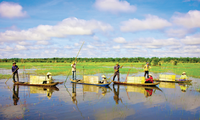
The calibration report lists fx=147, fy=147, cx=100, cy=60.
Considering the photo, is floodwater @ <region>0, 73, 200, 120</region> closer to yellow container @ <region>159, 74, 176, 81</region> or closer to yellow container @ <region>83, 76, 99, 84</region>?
yellow container @ <region>83, 76, 99, 84</region>

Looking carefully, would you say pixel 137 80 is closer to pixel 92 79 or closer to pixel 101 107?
pixel 92 79

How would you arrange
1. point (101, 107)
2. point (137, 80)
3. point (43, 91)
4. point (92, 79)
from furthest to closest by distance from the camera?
point (92, 79) → point (137, 80) → point (43, 91) → point (101, 107)

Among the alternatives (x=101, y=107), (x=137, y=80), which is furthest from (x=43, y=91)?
(x=137, y=80)

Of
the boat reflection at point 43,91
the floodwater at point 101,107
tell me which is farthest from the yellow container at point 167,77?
the boat reflection at point 43,91

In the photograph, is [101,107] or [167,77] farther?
[167,77]

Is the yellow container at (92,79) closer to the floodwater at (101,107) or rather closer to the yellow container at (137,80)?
the yellow container at (137,80)

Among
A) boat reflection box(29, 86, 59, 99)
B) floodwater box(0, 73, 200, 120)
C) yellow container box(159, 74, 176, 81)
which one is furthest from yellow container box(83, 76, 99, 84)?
yellow container box(159, 74, 176, 81)

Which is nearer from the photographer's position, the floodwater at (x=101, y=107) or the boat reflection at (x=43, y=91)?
the floodwater at (x=101, y=107)

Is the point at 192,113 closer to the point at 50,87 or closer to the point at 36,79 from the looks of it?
→ the point at 50,87

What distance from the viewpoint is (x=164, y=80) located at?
15656mm

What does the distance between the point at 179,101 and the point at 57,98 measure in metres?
7.43

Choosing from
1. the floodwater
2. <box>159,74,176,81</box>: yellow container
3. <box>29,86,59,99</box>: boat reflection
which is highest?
<box>159,74,176,81</box>: yellow container

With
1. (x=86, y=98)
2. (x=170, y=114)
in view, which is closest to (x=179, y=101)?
(x=170, y=114)

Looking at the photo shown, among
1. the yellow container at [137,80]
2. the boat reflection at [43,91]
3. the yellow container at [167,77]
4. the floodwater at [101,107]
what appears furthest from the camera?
the yellow container at [167,77]
